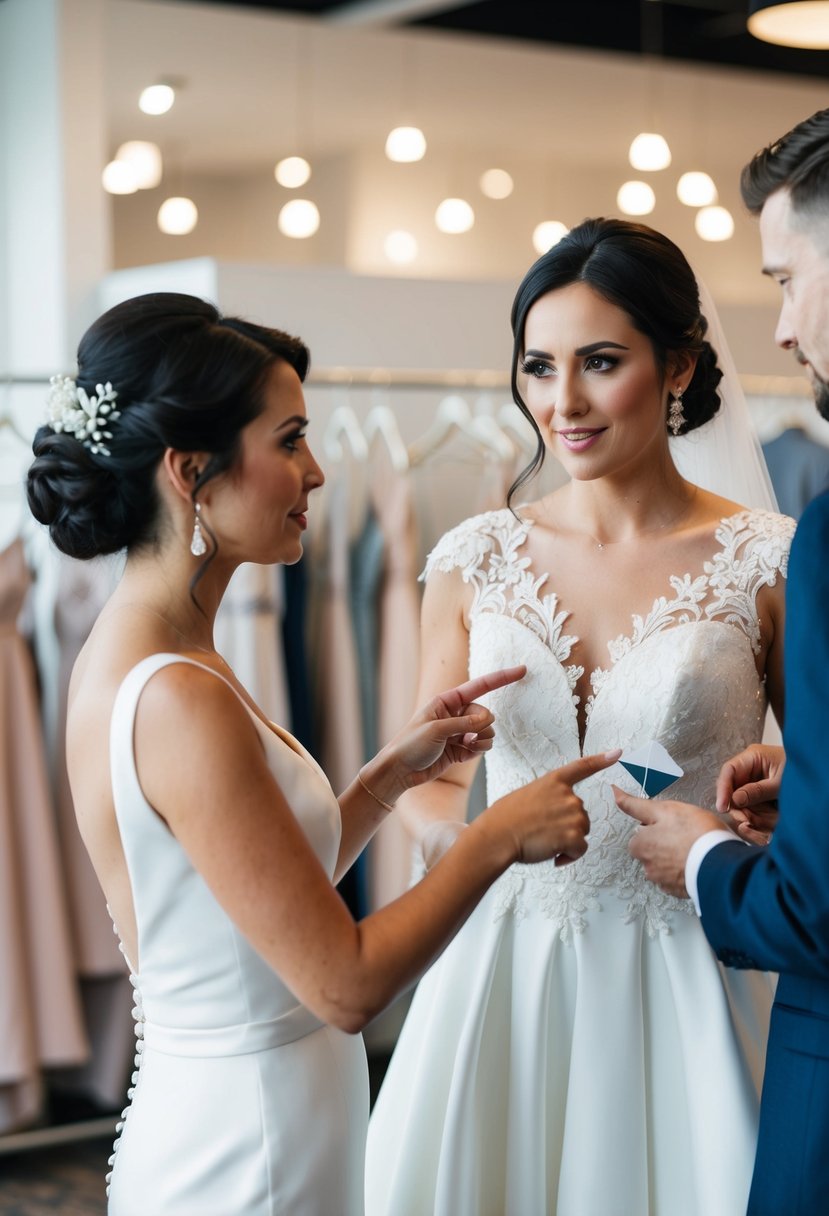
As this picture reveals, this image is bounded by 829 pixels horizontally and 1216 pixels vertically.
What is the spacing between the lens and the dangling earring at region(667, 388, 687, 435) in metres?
2.38

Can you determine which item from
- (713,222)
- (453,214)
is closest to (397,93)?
(453,214)

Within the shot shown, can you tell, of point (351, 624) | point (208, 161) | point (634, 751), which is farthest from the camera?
point (208, 161)

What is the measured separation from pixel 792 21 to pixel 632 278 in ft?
4.14

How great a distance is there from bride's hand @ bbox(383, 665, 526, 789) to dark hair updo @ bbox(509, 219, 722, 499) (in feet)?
1.85

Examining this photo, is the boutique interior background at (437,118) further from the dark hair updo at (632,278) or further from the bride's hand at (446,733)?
the bride's hand at (446,733)

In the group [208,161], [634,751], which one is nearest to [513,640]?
[634,751]

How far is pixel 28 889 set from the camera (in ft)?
12.5

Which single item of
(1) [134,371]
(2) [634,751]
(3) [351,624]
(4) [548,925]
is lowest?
(3) [351,624]

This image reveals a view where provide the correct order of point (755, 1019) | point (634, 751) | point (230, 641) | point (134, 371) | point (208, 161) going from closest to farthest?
point (134, 371) < point (634, 751) < point (755, 1019) < point (230, 641) < point (208, 161)

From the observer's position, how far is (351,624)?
4.29 m

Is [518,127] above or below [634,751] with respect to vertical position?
above

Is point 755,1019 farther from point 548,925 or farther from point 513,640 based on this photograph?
point 513,640

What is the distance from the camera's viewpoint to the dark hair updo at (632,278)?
87.9 inches

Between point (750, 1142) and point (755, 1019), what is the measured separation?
20 cm
